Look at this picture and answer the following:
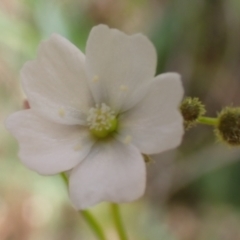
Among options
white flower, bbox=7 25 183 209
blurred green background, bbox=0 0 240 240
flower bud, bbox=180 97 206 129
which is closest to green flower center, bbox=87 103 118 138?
white flower, bbox=7 25 183 209

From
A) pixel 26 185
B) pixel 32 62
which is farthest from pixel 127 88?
pixel 26 185

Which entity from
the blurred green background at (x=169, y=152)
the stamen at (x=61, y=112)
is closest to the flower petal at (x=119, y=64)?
the stamen at (x=61, y=112)

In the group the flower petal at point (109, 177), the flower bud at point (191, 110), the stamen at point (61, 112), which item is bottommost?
the flower petal at point (109, 177)

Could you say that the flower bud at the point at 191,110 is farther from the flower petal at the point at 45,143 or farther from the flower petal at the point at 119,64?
the flower petal at the point at 45,143

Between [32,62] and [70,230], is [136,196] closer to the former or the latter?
[32,62]

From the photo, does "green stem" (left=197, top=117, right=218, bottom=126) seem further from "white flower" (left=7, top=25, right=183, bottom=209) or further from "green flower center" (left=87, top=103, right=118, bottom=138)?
"green flower center" (left=87, top=103, right=118, bottom=138)

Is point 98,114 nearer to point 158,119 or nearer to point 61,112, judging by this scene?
point 61,112
